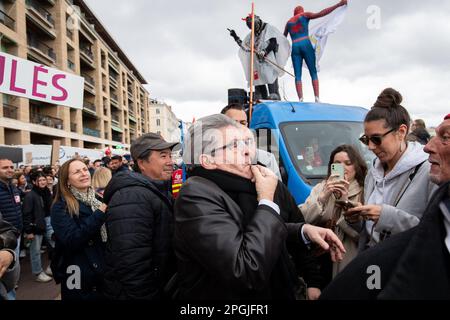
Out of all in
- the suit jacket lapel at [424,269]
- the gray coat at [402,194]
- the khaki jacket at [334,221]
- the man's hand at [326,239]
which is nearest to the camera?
the suit jacket lapel at [424,269]

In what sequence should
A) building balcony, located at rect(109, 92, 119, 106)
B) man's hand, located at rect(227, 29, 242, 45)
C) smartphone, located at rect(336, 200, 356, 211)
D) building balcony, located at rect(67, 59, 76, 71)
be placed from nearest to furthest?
1. smartphone, located at rect(336, 200, 356, 211)
2. man's hand, located at rect(227, 29, 242, 45)
3. building balcony, located at rect(67, 59, 76, 71)
4. building balcony, located at rect(109, 92, 119, 106)

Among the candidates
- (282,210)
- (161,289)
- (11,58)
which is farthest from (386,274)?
(11,58)

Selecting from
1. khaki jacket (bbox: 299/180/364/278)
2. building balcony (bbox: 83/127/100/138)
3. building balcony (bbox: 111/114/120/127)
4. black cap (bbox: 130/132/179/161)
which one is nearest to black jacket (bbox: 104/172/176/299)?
black cap (bbox: 130/132/179/161)

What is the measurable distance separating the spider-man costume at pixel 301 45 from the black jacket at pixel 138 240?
165 inches

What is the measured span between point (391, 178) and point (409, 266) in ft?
3.63

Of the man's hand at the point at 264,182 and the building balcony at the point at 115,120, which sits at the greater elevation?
the building balcony at the point at 115,120

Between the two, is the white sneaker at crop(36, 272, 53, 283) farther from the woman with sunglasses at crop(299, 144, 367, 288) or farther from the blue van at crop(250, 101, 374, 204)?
the woman with sunglasses at crop(299, 144, 367, 288)

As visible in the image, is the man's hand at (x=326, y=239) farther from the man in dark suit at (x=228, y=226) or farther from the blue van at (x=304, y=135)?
the blue van at (x=304, y=135)

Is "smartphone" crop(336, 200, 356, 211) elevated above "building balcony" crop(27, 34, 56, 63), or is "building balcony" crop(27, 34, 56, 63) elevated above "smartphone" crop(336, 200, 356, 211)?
"building balcony" crop(27, 34, 56, 63)

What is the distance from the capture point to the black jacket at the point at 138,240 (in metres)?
1.69

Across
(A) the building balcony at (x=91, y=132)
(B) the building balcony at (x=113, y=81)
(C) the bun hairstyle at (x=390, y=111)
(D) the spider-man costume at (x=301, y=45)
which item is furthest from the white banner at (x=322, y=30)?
(B) the building balcony at (x=113, y=81)

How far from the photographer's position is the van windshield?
3.67m

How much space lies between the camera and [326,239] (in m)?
1.47

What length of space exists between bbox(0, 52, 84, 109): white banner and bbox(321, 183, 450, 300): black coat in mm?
2883
